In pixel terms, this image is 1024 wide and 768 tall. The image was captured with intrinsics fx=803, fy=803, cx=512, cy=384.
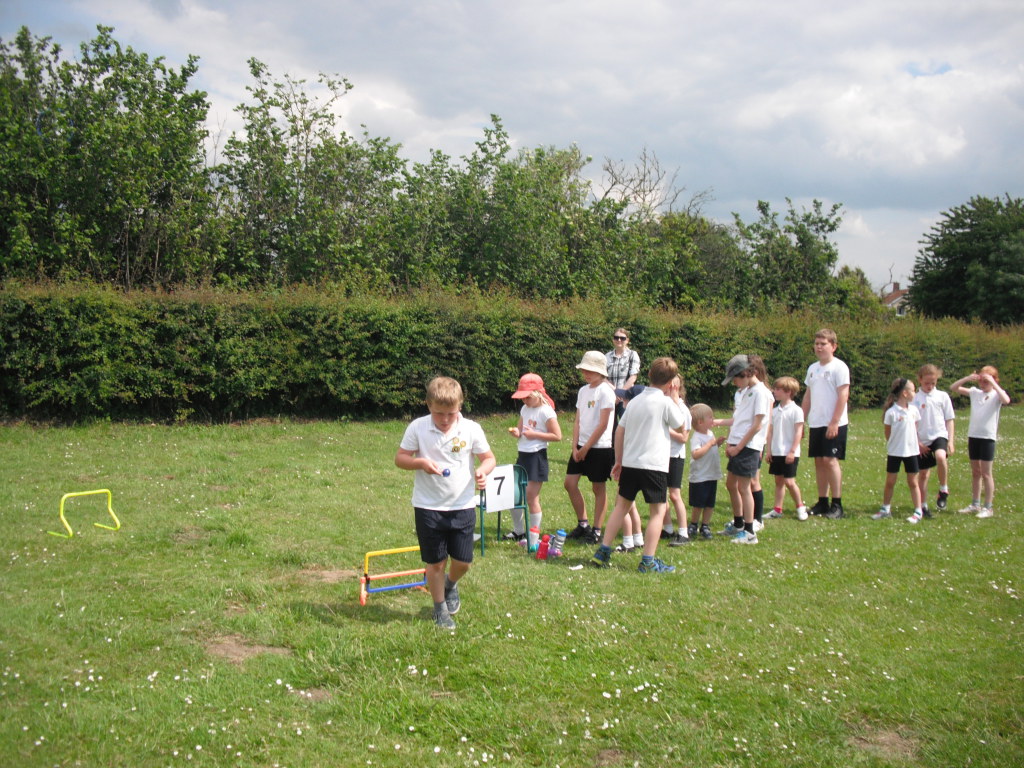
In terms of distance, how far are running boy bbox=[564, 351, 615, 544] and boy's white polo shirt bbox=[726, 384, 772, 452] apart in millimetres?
1625

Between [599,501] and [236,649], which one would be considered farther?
[599,501]

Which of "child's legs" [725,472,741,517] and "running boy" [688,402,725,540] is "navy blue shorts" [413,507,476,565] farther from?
"child's legs" [725,472,741,517]

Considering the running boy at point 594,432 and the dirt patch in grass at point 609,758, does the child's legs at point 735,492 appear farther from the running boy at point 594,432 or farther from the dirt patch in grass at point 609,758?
the dirt patch in grass at point 609,758

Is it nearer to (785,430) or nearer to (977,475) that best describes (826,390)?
(785,430)

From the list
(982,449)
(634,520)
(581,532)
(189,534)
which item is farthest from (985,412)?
(189,534)

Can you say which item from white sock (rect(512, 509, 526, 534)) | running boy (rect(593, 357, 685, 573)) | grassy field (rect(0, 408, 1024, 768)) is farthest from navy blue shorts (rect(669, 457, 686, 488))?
white sock (rect(512, 509, 526, 534))

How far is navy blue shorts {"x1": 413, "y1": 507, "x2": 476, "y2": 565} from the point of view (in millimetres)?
5500

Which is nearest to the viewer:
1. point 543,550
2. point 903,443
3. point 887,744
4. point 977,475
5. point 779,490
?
point 887,744

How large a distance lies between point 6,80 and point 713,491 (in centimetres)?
1903

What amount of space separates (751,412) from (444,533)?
437 centimetres

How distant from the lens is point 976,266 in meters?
45.3

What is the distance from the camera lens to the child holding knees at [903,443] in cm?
997

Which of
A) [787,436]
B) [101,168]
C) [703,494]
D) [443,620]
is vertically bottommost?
[443,620]

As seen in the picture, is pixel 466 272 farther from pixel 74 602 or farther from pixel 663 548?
pixel 74 602
